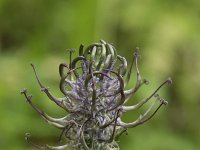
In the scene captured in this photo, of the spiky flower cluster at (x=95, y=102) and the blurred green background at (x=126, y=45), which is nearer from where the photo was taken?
the spiky flower cluster at (x=95, y=102)

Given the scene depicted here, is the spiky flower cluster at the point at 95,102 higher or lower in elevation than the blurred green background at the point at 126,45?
higher

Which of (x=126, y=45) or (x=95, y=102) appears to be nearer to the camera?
(x=95, y=102)

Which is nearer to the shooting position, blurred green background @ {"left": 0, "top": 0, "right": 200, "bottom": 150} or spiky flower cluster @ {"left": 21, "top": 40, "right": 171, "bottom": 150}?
spiky flower cluster @ {"left": 21, "top": 40, "right": 171, "bottom": 150}

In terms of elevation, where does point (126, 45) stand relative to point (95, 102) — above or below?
below

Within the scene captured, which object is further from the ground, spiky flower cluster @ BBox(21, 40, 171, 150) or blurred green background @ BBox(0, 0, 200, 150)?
Result: spiky flower cluster @ BBox(21, 40, 171, 150)
